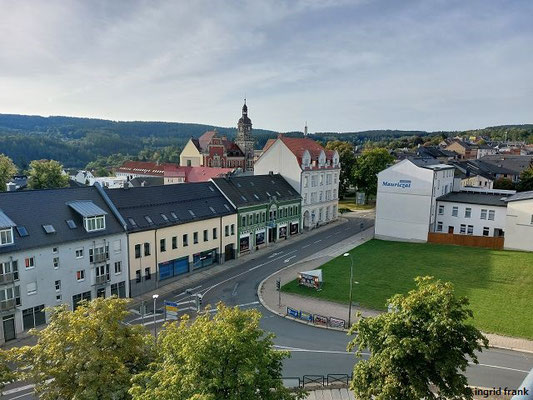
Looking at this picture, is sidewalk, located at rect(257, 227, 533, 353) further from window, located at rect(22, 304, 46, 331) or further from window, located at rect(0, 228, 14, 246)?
window, located at rect(0, 228, 14, 246)

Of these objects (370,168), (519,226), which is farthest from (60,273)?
(370,168)

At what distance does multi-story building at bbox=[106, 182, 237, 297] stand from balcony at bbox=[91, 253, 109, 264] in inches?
101

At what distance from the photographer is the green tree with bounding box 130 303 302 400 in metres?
12.8

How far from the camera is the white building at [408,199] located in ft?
183

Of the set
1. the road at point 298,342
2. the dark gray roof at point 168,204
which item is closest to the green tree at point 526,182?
the road at point 298,342

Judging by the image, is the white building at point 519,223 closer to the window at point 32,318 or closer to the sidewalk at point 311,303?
the sidewalk at point 311,303

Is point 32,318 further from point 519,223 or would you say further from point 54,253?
point 519,223

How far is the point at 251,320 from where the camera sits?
16047mm

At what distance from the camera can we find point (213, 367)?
43.2 ft

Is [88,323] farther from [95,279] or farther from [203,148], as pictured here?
[203,148]

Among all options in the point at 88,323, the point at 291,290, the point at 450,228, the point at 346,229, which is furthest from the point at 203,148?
the point at 88,323

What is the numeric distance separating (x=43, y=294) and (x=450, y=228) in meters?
51.0

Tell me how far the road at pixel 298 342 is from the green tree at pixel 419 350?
350 inches

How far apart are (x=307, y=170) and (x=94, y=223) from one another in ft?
124
